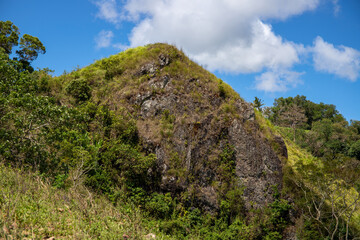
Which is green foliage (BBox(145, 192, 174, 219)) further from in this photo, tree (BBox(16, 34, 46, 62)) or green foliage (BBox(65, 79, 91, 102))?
tree (BBox(16, 34, 46, 62))

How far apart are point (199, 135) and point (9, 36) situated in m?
29.1

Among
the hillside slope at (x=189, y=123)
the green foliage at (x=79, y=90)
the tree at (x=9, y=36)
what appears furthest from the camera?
the tree at (x=9, y=36)

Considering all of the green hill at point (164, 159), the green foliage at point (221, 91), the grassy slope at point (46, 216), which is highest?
the green foliage at point (221, 91)

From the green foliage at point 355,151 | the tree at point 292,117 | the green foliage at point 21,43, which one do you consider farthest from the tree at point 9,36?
the green foliage at point 355,151

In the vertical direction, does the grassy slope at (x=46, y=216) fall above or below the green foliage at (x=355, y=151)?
below

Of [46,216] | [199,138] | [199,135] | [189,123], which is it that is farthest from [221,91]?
[46,216]

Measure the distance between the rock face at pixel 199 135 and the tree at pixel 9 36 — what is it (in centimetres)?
2180

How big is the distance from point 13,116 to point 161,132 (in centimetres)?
752

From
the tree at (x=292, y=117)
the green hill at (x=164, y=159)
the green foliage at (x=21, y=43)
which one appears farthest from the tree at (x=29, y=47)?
the tree at (x=292, y=117)

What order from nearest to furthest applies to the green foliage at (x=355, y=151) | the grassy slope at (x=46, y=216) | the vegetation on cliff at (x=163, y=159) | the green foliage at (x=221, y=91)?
the grassy slope at (x=46, y=216) → the vegetation on cliff at (x=163, y=159) → the green foliage at (x=221, y=91) → the green foliage at (x=355, y=151)

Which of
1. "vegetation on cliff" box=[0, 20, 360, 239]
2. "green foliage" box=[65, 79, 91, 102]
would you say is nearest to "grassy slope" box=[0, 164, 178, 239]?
"vegetation on cliff" box=[0, 20, 360, 239]

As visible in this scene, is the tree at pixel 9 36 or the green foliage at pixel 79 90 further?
the tree at pixel 9 36

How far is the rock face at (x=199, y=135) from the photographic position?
547 inches

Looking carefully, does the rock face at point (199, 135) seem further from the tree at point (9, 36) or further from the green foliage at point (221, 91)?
the tree at point (9, 36)
